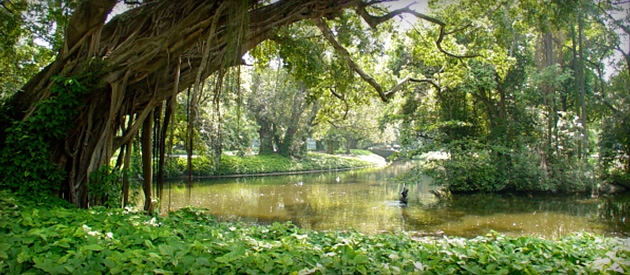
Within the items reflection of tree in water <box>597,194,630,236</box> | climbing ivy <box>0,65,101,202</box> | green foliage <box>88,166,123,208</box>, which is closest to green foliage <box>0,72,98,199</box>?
climbing ivy <box>0,65,101,202</box>

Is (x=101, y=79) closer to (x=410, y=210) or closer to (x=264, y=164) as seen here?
(x=410, y=210)

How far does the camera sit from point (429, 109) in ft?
48.4

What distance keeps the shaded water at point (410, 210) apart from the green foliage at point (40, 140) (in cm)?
466

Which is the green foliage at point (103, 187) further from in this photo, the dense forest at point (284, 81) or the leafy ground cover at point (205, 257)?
the leafy ground cover at point (205, 257)

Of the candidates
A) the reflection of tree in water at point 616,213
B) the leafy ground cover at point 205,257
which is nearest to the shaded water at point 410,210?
the reflection of tree in water at point 616,213

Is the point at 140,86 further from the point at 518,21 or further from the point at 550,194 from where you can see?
the point at 550,194

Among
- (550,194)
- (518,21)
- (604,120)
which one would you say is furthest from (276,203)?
(604,120)

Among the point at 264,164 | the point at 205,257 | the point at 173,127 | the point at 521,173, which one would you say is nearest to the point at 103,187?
the point at 173,127

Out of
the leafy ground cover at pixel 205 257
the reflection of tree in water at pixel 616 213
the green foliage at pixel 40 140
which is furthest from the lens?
the reflection of tree in water at pixel 616 213

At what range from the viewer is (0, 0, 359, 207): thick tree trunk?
14.6ft

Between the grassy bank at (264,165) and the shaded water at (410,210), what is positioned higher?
the grassy bank at (264,165)

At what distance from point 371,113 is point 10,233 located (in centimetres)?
2540

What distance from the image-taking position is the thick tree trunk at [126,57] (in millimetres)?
4449

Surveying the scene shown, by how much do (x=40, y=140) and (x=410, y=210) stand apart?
29.8ft
